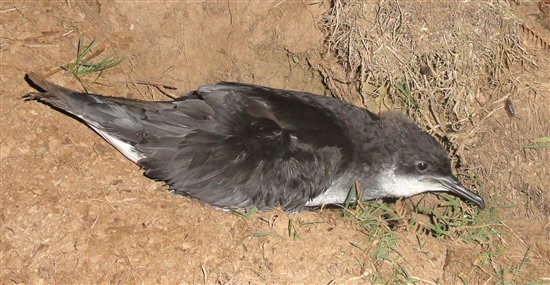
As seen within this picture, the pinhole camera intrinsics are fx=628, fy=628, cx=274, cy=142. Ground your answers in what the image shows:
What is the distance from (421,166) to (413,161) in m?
0.09

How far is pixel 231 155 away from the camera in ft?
15.0

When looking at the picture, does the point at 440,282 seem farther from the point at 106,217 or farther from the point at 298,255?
the point at 106,217

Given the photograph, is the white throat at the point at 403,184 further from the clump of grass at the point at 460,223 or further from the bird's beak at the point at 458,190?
the clump of grass at the point at 460,223

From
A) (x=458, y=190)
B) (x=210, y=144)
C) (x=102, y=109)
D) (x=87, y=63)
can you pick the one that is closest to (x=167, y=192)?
(x=210, y=144)

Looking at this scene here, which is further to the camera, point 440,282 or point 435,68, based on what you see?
point 435,68

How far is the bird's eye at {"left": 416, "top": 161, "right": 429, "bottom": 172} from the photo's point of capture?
5.25 meters

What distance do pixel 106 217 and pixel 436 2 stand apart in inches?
124

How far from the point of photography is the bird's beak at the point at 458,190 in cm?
517

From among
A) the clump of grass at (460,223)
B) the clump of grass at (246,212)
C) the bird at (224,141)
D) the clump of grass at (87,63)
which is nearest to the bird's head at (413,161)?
the clump of grass at (460,223)

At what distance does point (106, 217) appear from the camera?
4.34m

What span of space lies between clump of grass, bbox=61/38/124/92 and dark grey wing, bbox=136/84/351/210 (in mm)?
915

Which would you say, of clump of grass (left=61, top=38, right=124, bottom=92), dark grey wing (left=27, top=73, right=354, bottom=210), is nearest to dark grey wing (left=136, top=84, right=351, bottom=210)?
dark grey wing (left=27, top=73, right=354, bottom=210)

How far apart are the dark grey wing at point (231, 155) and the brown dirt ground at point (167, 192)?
0.17 m

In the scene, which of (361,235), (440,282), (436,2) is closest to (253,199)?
(361,235)
